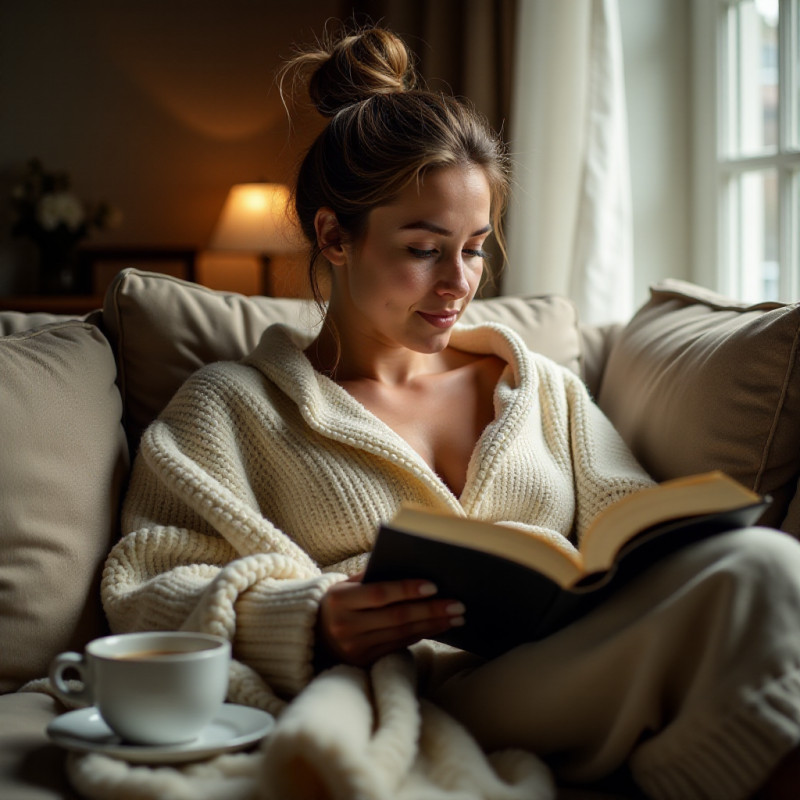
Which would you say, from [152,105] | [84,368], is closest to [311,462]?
[84,368]

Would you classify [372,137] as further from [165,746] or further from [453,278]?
[165,746]

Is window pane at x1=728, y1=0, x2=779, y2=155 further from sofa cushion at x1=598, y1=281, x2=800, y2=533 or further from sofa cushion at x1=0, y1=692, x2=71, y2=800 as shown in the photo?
sofa cushion at x1=0, y1=692, x2=71, y2=800

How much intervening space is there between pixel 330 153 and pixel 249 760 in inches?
A: 37.7

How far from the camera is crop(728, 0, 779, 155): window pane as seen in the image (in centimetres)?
240

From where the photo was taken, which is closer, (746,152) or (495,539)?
(495,539)

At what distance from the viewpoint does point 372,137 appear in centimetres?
146

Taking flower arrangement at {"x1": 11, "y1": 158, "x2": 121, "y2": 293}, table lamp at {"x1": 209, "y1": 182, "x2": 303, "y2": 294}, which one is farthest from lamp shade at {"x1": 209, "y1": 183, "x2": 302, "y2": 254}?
flower arrangement at {"x1": 11, "y1": 158, "x2": 121, "y2": 293}

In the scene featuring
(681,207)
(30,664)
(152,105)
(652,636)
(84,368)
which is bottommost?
(30,664)

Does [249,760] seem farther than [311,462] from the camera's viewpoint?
No

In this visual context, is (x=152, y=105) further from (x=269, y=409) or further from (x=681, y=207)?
(x=269, y=409)

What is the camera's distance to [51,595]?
48.4 inches

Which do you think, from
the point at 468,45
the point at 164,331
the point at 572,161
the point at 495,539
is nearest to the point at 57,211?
the point at 468,45

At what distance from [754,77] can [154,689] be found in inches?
87.2

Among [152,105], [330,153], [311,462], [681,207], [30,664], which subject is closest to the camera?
[30,664]
